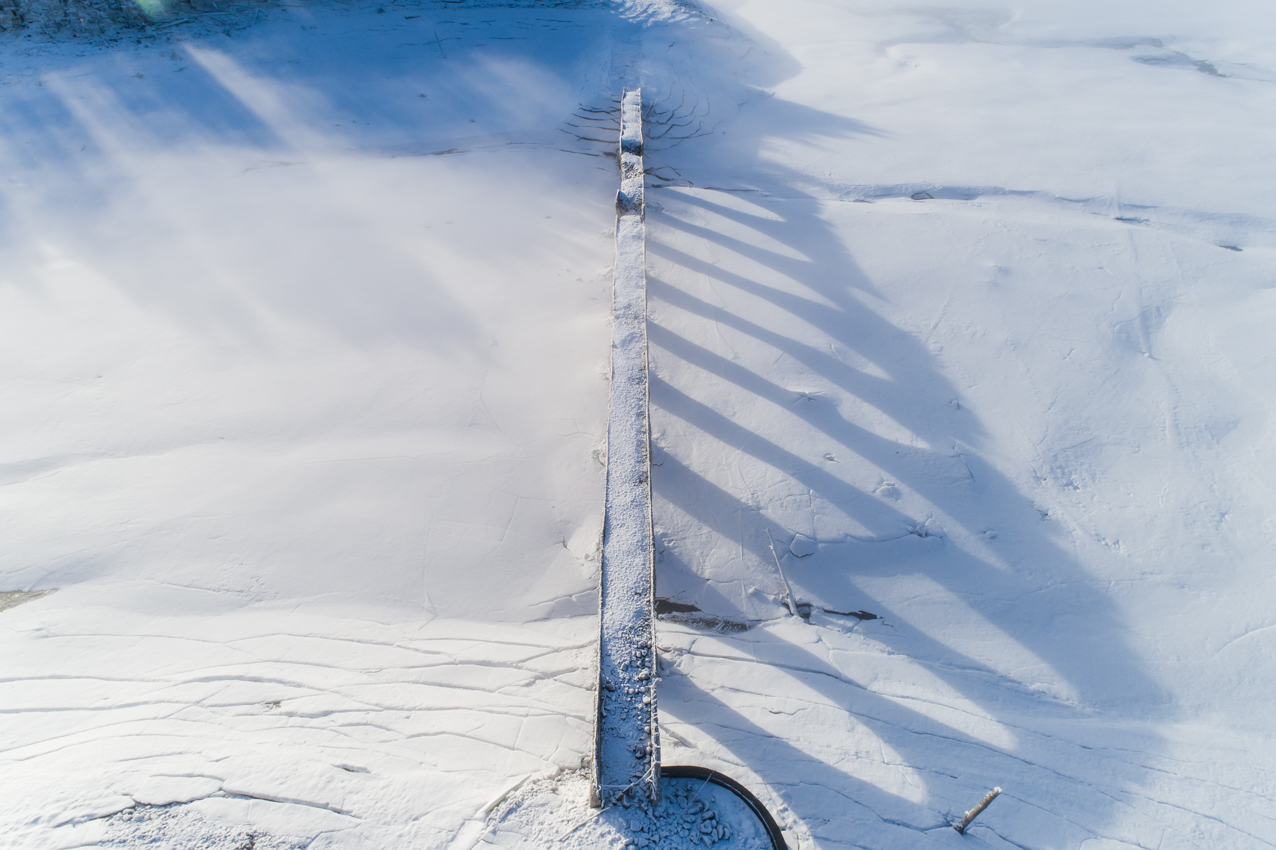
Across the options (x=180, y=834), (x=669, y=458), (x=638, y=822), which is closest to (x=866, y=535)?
(x=669, y=458)

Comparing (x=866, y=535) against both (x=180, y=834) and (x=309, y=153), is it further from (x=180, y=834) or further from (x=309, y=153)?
(x=309, y=153)

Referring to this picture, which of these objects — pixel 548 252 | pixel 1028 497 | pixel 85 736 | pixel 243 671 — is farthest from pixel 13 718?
pixel 1028 497

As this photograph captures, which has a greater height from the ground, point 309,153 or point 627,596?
point 309,153

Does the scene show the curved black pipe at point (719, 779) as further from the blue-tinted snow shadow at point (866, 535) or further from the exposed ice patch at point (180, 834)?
the exposed ice patch at point (180, 834)

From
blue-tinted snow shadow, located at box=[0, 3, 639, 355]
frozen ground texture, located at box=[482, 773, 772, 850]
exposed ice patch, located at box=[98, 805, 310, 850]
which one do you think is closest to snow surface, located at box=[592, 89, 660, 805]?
frozen ground texture, located at box=[482, 773, 772, 850]

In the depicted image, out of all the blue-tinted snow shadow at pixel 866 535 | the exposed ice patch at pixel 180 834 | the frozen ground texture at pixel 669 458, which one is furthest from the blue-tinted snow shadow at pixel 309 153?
the exposed ice patch at pixel 180 834

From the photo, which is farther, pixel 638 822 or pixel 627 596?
pixel 627 596

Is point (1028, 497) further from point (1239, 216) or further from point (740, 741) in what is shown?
point (1239, 216)
